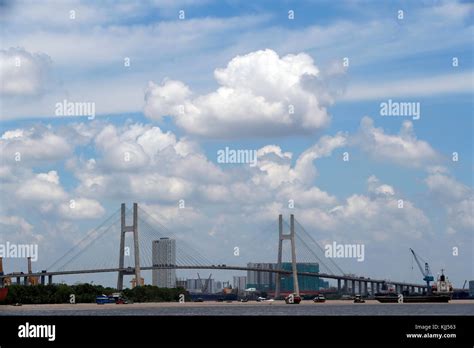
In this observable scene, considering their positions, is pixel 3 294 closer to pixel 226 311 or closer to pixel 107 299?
pixel 107 299

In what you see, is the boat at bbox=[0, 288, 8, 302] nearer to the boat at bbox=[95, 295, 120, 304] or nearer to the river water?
the river water

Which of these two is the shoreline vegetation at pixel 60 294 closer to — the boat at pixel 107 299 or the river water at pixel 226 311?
the boat at pixel 107 299

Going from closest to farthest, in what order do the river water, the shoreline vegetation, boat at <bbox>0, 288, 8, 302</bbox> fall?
1. the river water
2. boat at <bbox>0, 288, 8, 302</bbox>
3. the shoreline vegetation

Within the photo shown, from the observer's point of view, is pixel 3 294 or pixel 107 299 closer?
pixel 3 294

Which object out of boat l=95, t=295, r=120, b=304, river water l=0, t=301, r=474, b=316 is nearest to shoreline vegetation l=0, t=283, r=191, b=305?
boat l=95, t=295, r=120, b=304

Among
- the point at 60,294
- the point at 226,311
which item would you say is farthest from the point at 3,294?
the point at 226,311

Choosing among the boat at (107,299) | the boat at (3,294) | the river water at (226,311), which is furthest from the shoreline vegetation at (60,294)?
the river water at (226,311)

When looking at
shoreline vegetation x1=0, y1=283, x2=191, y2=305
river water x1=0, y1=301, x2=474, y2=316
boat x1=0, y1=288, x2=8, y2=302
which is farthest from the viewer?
shoreline vegetation x1=0, y1=283, x2=191, y2=305

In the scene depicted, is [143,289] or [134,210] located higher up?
[134,210]
